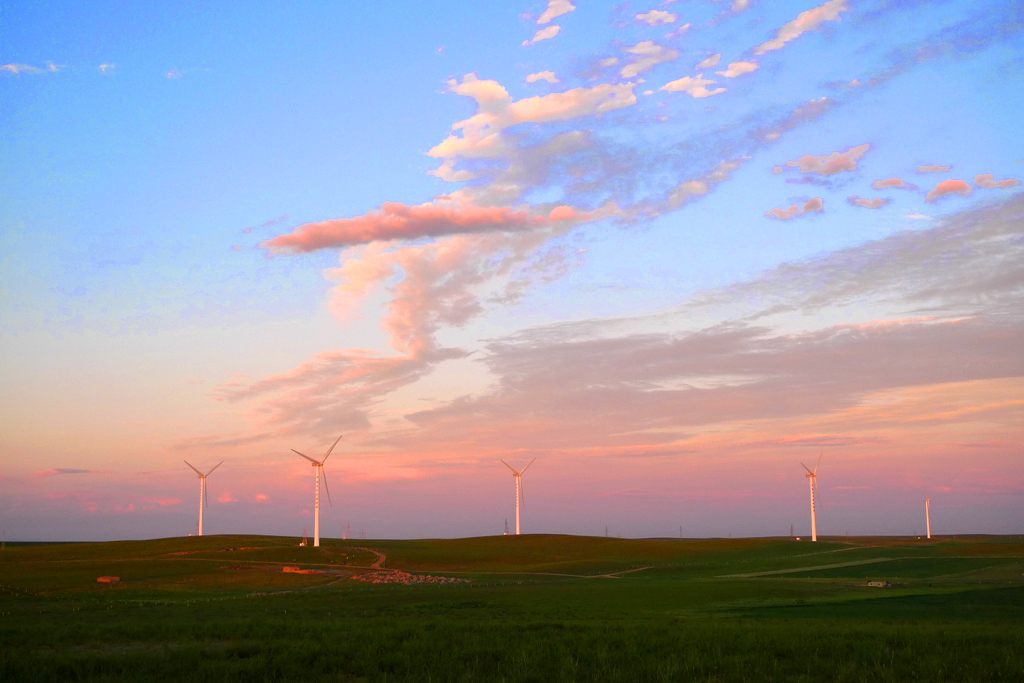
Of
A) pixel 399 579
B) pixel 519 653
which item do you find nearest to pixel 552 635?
pixel 519 653

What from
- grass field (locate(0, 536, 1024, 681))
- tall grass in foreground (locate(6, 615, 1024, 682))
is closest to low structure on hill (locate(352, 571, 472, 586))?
grass field (locate(0, 536, 1024, 681))

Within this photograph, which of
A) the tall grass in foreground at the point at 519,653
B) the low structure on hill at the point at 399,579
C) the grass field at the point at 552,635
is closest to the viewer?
the tall grass in foreground at the point at 519,653

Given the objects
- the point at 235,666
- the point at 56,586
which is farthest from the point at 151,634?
the point at 56,586

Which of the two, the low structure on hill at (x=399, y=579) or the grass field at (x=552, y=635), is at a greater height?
the grass field at (x=552, y=635)

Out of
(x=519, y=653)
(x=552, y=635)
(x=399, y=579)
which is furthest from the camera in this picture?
(x=399, y=579)

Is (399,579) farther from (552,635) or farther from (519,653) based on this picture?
(519,653)

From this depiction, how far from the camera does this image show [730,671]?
23.1 m

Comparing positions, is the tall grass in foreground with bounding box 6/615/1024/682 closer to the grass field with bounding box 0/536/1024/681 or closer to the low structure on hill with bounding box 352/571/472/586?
the grass field with bounding box 0/536/1024/681

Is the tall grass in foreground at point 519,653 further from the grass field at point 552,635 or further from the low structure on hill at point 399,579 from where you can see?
the low structure on hill at point 399,579

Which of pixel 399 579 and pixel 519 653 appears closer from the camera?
pixel 519 653

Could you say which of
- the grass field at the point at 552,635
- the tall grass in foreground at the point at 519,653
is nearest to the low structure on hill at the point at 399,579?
the grass field at the point at 552,635

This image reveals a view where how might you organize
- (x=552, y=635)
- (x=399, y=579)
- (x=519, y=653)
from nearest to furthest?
(x=519, y=653) → (x=552, y=635) → (x=399, y=579)

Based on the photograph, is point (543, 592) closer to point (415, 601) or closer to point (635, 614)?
point (415, 601)

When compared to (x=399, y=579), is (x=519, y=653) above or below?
above
